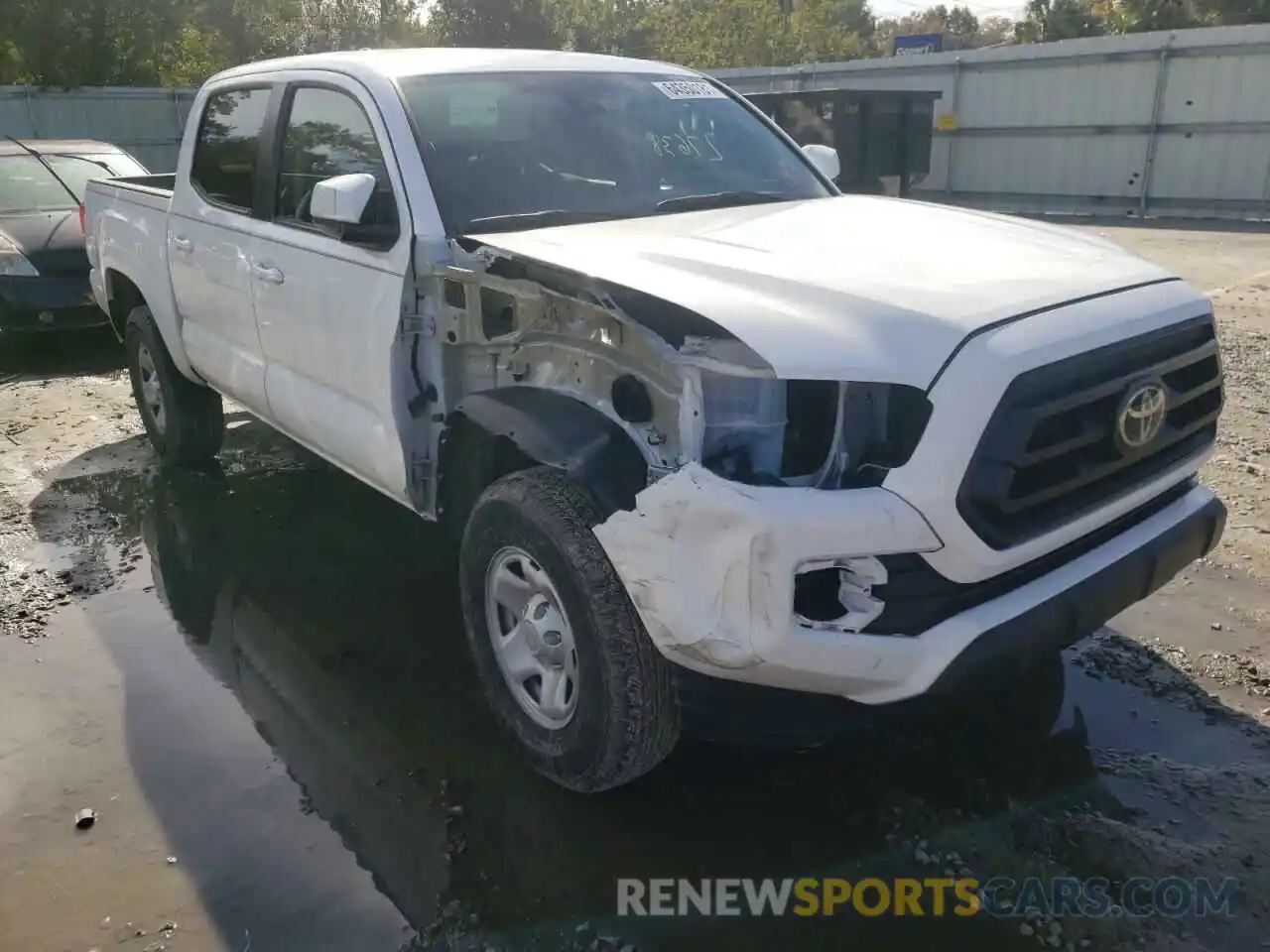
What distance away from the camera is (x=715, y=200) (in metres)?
3.70

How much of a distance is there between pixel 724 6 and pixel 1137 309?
34557 millimetres

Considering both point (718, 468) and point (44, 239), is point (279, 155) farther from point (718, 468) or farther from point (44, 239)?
point (44, 239)

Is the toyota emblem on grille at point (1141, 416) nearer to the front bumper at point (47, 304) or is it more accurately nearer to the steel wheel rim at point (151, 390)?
the steel wheel rim at point (151, 390)

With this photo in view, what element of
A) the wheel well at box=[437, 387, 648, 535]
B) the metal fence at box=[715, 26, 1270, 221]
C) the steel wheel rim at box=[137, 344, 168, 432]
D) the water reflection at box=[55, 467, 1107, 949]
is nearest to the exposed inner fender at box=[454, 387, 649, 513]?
the wheel well at box=[437, 387, 648, 535]

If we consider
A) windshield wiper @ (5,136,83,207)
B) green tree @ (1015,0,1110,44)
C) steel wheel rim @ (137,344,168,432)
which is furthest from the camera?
green tree @ (1015,0,1110,44)

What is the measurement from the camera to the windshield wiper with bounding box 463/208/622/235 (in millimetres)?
3270

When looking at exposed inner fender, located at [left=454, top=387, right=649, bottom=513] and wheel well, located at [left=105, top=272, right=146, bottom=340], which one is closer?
exposed inner fender, located at [left=454, top=387, right=649, bottom=513]

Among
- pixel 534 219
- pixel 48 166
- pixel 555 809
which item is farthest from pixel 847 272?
pixel 48 166

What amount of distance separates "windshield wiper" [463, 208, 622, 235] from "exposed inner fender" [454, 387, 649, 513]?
56 cm

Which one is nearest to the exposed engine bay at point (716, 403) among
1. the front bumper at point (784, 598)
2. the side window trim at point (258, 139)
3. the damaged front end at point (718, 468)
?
the damaged front end at point (718, 468)

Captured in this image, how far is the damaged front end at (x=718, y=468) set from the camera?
7.34 ft

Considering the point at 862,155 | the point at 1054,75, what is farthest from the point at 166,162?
the point at 1054,75

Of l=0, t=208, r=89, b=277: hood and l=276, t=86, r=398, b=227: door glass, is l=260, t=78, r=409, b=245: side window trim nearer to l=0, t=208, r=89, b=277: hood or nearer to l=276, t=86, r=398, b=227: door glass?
l=276, t=86, r=398, b=227: door glass

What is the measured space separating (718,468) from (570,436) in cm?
48
